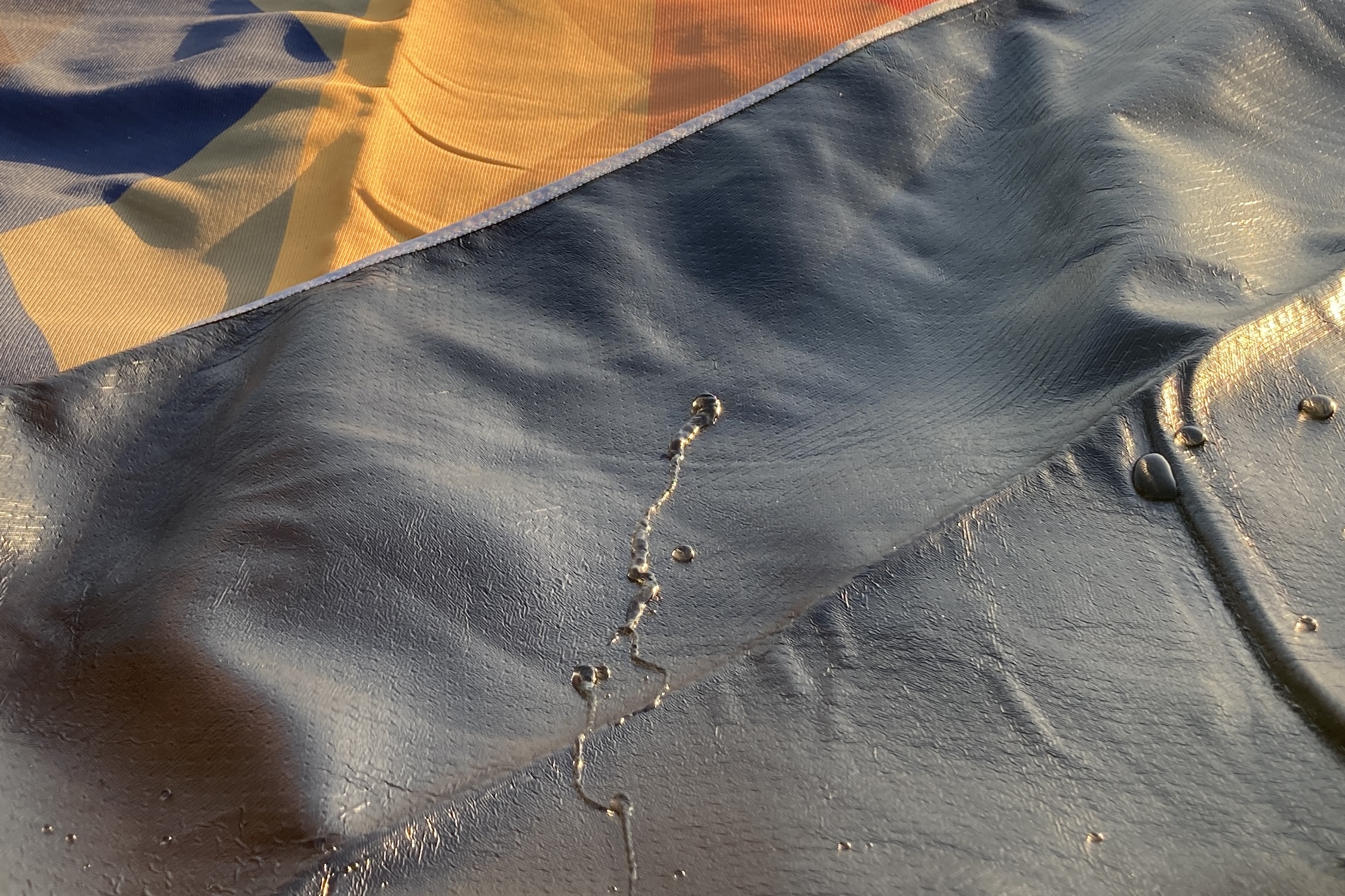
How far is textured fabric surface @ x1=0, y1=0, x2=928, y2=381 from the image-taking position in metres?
1.30

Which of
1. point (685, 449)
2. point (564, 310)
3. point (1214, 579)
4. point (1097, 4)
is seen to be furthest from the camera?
point (1097, 4)

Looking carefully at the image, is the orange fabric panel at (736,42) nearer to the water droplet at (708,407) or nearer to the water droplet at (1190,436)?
the water droplet at (708,407)

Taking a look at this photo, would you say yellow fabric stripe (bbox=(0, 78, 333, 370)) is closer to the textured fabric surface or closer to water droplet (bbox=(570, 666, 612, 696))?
the textured fabric surface

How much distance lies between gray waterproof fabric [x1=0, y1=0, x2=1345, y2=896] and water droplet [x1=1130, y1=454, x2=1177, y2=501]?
0.04 ft

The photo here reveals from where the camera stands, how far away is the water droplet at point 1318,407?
955 millimetres

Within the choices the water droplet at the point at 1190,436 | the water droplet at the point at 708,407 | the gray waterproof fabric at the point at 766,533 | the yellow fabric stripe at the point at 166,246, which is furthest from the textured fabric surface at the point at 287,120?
the water droplet at the point at 1190,436

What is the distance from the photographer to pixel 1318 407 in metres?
0.96

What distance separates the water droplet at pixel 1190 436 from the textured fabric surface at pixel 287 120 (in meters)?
0.81

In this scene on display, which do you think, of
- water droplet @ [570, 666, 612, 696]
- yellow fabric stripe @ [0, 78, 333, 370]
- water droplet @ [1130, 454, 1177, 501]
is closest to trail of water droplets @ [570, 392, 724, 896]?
water droplet @ [570, 666, 612, 696]

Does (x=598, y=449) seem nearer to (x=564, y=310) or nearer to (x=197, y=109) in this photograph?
(x=564, y=310)


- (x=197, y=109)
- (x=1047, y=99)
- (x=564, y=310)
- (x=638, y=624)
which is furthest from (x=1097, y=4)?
(x=197, y=109)

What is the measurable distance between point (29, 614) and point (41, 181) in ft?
2.54

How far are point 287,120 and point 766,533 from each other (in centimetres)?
101

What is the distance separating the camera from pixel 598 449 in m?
1.05
